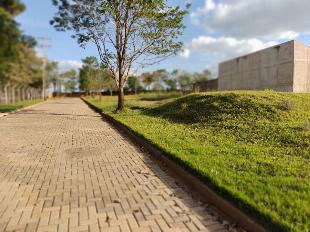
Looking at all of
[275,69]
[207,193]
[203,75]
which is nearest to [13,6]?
[207,193]

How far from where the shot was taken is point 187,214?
187 inches

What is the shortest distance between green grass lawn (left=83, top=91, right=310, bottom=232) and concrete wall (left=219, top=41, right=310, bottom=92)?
17.8 metres

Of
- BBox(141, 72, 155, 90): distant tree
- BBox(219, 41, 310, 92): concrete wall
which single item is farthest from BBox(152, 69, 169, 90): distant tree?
BBox(219, 41, 310, 92): concrete wall

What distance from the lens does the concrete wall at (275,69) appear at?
32.0m

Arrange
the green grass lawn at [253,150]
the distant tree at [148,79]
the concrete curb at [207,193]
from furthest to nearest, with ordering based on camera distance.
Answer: the distant tree at [148,79] → the green grass lawn at [253,150] → the concrete curb at [207,193]

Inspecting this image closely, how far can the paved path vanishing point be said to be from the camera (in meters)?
4.42

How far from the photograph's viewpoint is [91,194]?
5.52 meters

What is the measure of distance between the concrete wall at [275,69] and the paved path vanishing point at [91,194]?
2697 cm

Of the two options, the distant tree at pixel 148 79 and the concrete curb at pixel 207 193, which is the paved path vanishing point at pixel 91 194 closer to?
the concrete curb at pixel 207 193

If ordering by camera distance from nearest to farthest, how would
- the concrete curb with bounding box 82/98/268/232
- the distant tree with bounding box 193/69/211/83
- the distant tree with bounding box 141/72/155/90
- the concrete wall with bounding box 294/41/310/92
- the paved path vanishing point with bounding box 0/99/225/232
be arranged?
1. the concrete curb with bounding box 82/98/268/232
2. the paved path vanishing point with bounding box 0/99/225/232
3. the concrete wall with bounding box 294/41/310/92
4. the distant tree with bounding box 141/72/155/90
5. the distant tree with bounding box 193/69/211/83

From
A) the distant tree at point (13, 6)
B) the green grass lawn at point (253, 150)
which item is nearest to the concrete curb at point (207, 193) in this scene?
the green grass lawn at point (253, 150)

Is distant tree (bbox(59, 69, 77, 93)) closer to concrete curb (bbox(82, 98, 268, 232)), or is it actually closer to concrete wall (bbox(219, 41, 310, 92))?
concrete wall (bbox(219, 41, 310, 92))

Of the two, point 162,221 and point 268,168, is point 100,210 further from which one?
point 268,168

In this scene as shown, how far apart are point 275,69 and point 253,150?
94.8 feet
